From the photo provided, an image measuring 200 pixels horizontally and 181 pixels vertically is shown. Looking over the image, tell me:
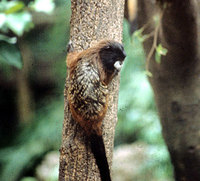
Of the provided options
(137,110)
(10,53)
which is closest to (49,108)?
(137,110)

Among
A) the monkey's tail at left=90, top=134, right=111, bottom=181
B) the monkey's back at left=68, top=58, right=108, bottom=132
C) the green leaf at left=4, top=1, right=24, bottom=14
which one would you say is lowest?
the monkey's tail at left=90, top=134, right=111, bottom=181

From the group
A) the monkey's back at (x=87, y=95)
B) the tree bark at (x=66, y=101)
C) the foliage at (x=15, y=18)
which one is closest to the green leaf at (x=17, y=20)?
the foliage at (x=15, y=18)

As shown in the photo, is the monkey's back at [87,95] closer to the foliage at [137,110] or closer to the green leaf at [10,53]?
the green leaf at [10,53]

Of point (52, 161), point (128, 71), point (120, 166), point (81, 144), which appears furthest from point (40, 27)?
point (81, 144)

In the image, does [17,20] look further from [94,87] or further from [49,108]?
[49,108]

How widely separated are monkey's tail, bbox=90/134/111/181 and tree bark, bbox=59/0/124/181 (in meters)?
0.03

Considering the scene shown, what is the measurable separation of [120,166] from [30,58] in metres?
2.90

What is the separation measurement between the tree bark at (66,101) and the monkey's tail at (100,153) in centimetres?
3

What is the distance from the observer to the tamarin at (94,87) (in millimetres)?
1410

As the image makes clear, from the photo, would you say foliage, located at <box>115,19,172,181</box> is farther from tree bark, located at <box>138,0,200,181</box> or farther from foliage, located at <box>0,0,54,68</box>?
foliage, located at <box>0,0,54,68</box>

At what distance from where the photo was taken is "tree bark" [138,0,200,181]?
209 centimetres

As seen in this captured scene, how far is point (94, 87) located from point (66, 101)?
0.68 ft

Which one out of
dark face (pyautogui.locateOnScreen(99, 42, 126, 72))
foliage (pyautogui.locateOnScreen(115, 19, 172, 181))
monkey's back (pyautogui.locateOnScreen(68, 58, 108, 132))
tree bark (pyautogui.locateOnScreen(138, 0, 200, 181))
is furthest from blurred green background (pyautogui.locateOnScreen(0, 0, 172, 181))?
monkey's back (pyautogui.locateOnScreen(68, 58, 108, 132))

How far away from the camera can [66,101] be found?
1.55 m
